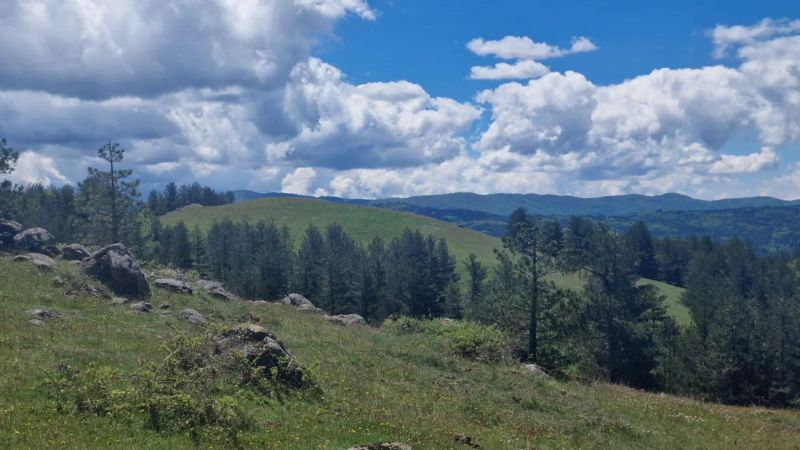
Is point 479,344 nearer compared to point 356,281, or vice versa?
point 479,344

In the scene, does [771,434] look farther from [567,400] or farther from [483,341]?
[483,341]

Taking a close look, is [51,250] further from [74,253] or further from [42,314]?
[42,314]

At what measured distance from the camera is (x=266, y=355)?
19359 mm

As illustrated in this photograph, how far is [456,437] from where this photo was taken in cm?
1650

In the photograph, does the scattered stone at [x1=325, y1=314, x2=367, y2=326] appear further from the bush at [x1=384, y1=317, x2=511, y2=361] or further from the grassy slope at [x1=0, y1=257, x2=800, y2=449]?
the grassy slope at [x1=0, y1=257, x2=800, y2=449]

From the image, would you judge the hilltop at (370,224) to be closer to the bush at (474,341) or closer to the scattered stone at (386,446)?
the bush at (474,341)

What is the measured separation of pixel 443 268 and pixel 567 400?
82020 millimetres

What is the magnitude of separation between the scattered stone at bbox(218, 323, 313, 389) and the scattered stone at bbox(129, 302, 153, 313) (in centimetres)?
1205

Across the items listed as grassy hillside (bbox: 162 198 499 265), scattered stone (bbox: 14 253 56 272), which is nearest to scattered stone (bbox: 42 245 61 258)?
scattered stone (bbox: 14 253 56 272)

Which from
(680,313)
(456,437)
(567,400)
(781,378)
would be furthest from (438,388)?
(680,313)

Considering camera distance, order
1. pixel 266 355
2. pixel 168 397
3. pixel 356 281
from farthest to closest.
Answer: pixel 356 281 < pixel 266 355 < pixel 168 397

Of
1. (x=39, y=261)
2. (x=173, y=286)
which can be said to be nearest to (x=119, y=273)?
(x=173, y=286)

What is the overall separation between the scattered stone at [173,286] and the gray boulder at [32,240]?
16.4 m

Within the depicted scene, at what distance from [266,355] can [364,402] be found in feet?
11.4
